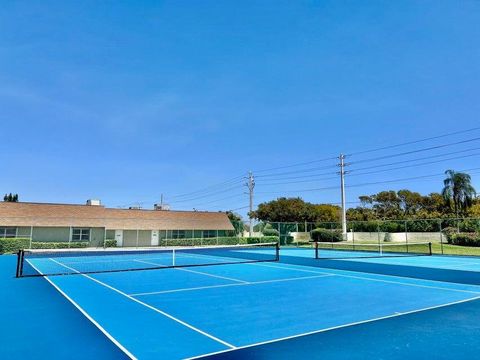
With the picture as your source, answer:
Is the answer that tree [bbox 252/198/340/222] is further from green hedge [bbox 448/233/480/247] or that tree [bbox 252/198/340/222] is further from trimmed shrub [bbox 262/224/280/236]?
green hedge [bbox 448/233/480/247]

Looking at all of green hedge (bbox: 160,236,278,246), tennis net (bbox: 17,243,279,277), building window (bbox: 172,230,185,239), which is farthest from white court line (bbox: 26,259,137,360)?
building window (bbox: 172,230,185,239)

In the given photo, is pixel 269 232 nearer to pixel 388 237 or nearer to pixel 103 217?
pixel 388 237

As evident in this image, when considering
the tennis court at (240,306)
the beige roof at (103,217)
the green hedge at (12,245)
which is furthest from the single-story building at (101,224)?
the tennis court at (240,306)

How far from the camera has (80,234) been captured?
136ft

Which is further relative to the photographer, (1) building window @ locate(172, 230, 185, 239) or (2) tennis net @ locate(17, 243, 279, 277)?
(1) building window @ locate(172, 230, 185, 239)

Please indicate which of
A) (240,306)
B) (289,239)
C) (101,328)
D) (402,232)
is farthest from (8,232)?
(402,232)

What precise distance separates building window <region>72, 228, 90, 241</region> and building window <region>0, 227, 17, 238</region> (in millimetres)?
5412

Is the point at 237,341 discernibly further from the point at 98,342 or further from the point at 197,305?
the point at 197,305

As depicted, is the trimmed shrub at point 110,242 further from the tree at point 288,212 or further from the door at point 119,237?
the tree at point 288,212

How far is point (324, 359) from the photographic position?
5859 mm

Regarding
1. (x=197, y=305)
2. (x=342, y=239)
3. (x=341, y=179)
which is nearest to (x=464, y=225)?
(x=342, y=239)

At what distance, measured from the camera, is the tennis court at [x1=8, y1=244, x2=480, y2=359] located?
6.73 meters

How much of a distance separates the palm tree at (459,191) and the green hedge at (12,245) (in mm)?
53902

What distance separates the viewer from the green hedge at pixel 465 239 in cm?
3406
